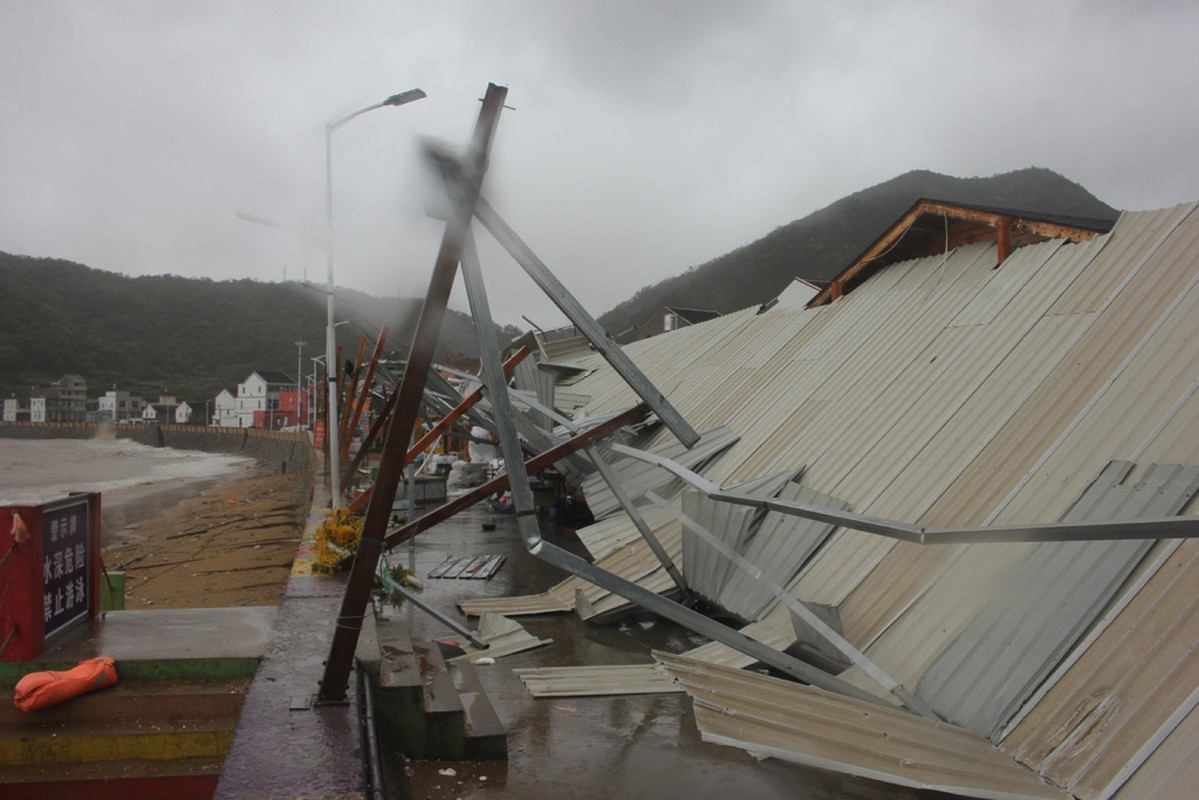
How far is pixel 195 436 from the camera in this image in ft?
330

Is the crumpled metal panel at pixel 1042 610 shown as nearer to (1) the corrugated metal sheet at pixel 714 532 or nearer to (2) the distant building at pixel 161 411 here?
(1) the corrugated metal sheet at pixel 714 532

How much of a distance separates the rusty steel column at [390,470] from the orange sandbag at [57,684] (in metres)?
1.54

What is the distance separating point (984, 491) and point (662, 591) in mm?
4015

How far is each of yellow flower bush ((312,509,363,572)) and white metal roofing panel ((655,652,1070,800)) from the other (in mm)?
5621

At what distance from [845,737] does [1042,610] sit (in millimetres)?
1772

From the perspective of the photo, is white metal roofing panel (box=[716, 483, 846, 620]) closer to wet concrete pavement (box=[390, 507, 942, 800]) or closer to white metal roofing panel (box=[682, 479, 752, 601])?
white metal roofing panel (box=[682, 479, 752, 601])

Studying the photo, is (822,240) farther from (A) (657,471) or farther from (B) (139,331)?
(B) (139,331)

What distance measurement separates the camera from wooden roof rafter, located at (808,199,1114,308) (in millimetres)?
9586

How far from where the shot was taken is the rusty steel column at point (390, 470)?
202 inches

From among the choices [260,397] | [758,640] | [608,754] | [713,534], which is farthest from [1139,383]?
[260,397]

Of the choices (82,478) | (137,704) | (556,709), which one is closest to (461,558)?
(556,709)

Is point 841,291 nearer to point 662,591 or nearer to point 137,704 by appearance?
point 662,591

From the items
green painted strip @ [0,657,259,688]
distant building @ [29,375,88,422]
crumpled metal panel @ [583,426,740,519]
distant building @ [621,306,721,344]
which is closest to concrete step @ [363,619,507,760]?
green painted strip @ [0,657,259,688]

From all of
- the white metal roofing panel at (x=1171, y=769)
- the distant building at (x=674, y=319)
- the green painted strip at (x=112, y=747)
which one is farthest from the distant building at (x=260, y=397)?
the white metal roofing panel at (x=1171, y=769)
